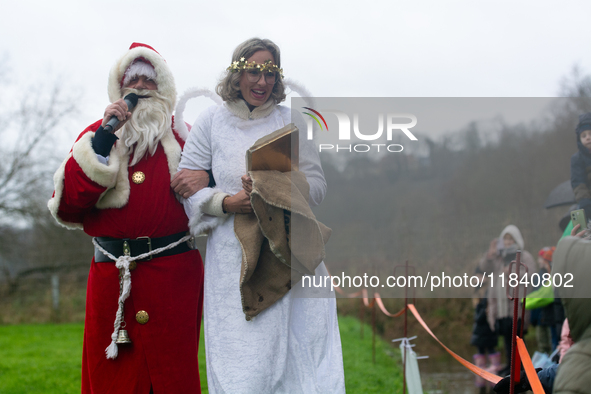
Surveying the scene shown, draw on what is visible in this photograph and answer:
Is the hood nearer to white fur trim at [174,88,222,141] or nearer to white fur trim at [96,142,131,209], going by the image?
white fur trim at [174,88,222,141]

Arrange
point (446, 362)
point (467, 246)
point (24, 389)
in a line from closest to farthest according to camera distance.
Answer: point (467, 246) → point (24, 389) → point (446, 362)

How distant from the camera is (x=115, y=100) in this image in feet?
9.36

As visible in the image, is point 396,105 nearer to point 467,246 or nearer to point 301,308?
point 301,308

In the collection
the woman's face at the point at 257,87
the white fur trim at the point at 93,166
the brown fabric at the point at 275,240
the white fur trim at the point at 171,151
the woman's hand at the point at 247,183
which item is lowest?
the brown fabric at the point at 275,240

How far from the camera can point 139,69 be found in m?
2.87

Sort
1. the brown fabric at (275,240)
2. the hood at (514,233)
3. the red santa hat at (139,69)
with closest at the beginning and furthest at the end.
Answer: the brown fabric at (275,240) → the red santa hat at (139,69) → the hood at (514,233)

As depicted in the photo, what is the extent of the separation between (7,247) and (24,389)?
1153cm

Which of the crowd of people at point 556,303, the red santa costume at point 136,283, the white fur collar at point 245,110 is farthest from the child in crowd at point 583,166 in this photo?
the red santa costume at point 136,283

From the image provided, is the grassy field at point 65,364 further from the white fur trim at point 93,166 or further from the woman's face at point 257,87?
the woman's face at point 257,87

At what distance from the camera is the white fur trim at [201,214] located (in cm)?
242

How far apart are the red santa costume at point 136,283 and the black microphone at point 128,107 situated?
0.15 meters

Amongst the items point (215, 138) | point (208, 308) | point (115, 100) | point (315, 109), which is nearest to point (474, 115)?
point (315, 109)

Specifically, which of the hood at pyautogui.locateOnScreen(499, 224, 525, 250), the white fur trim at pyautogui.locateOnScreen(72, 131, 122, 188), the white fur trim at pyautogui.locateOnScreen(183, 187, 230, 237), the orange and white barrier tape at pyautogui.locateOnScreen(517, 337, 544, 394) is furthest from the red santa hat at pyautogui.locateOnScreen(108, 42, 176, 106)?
the hood at pyautogui.locateOnScreen(499, 224, 525, 250)

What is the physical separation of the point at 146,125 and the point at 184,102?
0.77 feet
